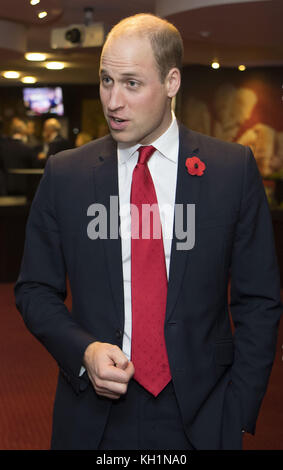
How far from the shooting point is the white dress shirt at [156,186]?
1559mm

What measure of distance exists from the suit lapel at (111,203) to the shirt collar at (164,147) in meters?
0.02

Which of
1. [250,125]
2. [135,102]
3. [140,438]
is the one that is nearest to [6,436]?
[140,438]

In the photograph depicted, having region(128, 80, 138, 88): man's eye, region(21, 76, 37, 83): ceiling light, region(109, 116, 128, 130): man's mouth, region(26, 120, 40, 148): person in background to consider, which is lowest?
region(109, 116, 128, 130): man's mouth

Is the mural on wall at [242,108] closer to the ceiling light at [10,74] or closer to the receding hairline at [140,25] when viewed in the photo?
the ceiling light at [10,74]

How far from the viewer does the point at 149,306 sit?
154cm

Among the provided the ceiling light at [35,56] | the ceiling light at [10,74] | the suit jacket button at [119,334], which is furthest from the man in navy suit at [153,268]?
the ceiling light at [10,74]

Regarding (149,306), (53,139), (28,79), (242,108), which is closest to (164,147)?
(149,306)

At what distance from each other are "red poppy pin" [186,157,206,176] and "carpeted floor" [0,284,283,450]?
2335 mm

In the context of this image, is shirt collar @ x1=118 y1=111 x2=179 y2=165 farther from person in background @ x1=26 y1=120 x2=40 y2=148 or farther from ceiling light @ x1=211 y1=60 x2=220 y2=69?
person in background @ x1=26 y1=120 x2=40 y2=148

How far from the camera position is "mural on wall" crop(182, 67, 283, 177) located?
461 inches

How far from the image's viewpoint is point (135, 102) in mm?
1496

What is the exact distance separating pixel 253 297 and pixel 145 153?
0.44 m

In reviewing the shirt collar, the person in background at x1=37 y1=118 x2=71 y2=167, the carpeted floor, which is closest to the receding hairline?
the shirt collar
